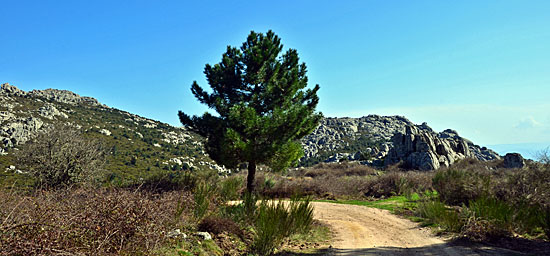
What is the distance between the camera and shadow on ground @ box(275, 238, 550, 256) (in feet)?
25.5

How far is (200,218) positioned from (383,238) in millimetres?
5882

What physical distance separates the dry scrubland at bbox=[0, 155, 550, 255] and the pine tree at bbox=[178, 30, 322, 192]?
98.4 inches

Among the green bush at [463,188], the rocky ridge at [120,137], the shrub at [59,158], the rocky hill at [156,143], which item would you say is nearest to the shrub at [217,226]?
the shrub at [59,158]

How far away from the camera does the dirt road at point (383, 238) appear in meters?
8.00

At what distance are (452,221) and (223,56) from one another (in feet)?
41.1

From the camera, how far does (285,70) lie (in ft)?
53.6

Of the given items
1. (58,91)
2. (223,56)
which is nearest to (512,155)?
(223,56)

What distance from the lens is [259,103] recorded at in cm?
1547

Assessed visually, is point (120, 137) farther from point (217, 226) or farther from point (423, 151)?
point (217, 226)

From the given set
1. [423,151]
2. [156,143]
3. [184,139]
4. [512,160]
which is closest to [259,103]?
[423,151]

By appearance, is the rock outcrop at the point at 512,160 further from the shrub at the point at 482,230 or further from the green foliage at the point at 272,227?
the green foliage at the point at 272,227

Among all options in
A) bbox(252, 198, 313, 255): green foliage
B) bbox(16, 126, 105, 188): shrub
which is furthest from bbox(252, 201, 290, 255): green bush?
bbox(16, 126, 105, 188): shrub

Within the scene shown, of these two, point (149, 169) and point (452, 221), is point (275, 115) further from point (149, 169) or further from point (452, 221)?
point (149, 169)

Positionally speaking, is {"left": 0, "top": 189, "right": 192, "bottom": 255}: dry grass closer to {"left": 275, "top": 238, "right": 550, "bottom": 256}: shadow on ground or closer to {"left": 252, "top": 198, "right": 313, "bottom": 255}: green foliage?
{"left": 252, "top": 198, "right": 313, "bottom": 255}: green foliage
